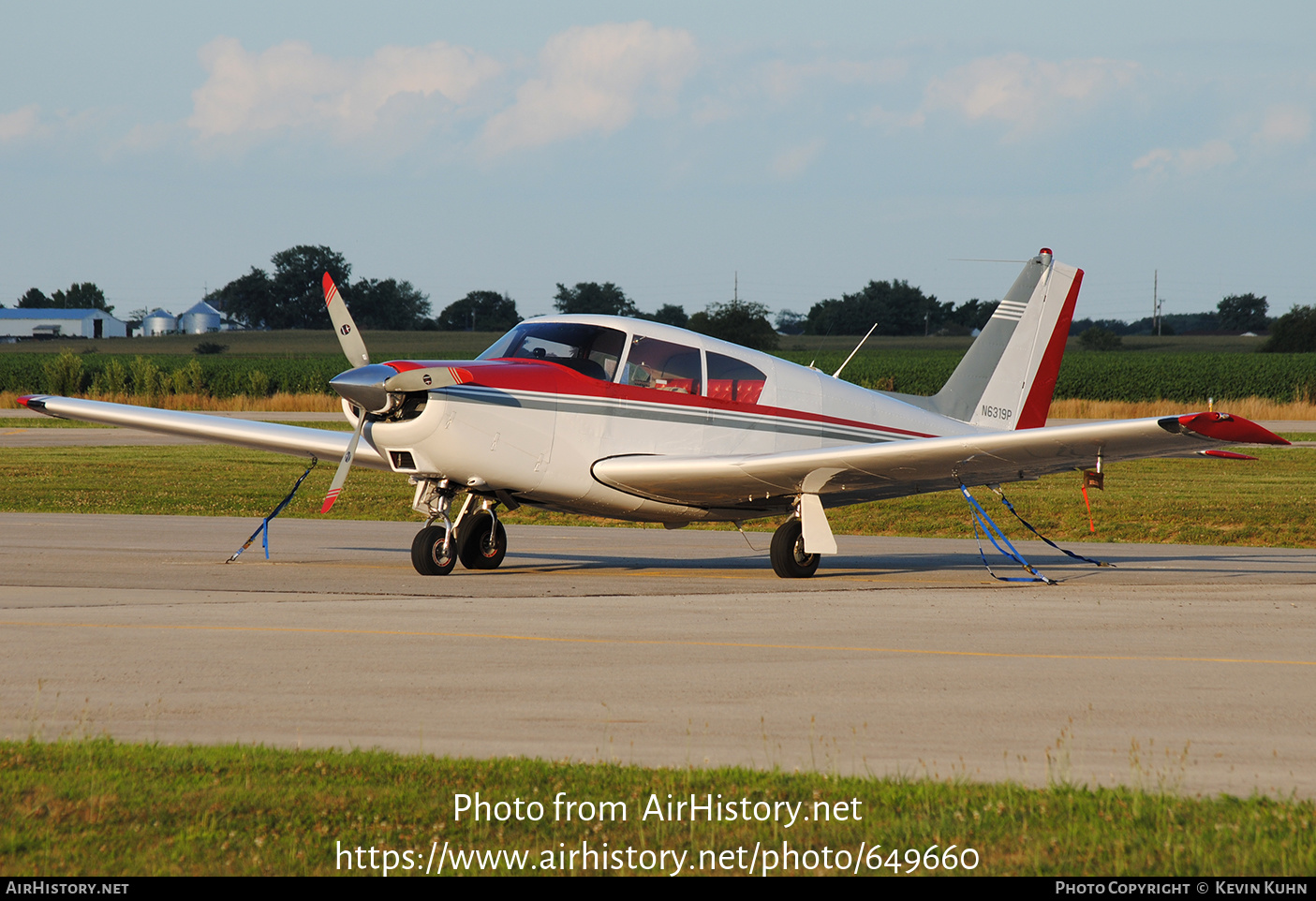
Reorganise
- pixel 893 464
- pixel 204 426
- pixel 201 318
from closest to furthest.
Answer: pixel 893 464 < pixel 204 426 < pixel 201 318

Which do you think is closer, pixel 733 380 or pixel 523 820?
pixel 523 820

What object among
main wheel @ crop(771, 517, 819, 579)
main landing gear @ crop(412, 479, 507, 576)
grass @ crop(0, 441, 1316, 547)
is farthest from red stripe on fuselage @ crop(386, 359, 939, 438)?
grass @ crop(0, 441, 1316, 547)

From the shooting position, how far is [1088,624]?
9.98 meters

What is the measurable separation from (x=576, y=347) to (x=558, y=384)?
1.60 ft

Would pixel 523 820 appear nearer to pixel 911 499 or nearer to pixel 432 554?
pixel 432 554

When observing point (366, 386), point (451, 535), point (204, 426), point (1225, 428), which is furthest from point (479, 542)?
point (1225, 428)

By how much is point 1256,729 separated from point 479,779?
379cm

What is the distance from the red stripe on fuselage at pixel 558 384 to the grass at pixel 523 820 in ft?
23.5

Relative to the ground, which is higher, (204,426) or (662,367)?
(662,367)

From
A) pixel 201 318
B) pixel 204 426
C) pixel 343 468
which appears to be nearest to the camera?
pixel 343 468

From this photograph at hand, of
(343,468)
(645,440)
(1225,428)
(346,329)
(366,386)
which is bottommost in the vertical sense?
(343,468)

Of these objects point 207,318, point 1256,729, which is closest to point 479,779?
point 1256,729

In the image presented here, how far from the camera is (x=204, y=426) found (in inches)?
610
